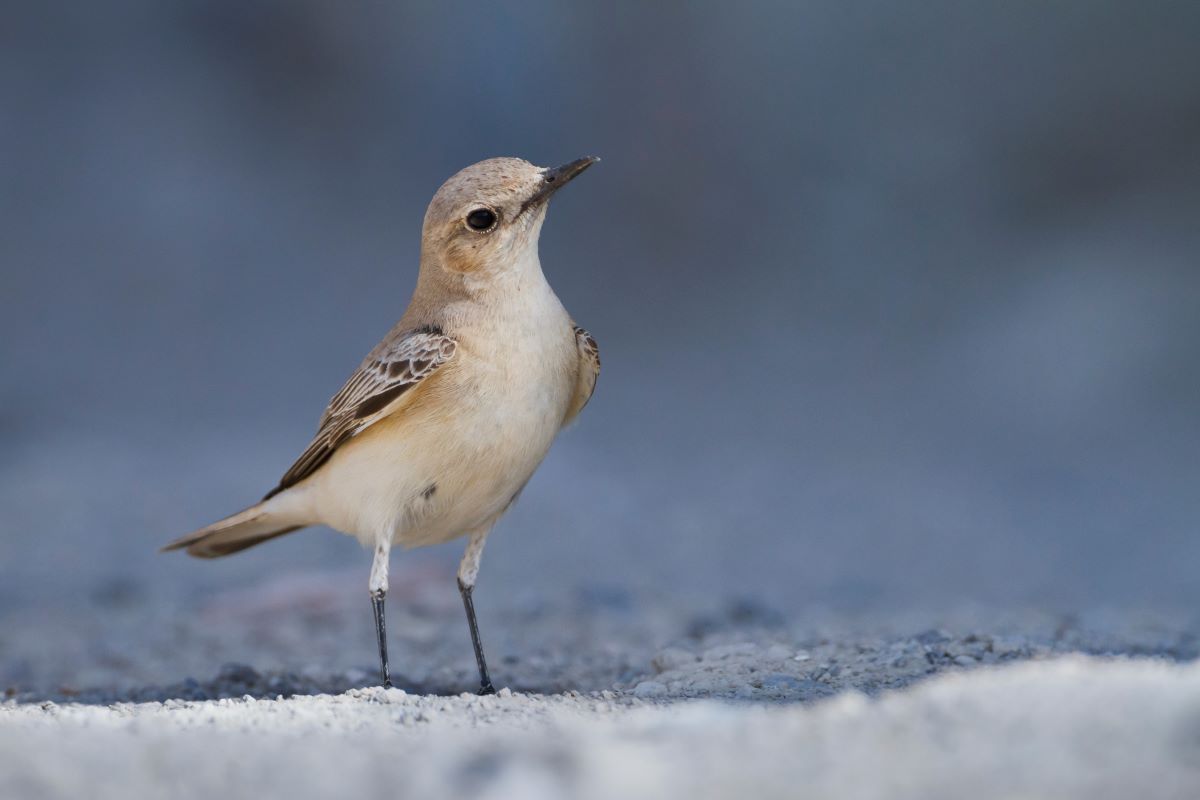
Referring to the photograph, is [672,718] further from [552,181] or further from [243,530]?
[243,530]

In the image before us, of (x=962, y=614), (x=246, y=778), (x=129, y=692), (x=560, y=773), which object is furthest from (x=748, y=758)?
(x=962, y=614)

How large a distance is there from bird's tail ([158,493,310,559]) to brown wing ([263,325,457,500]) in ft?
0.73

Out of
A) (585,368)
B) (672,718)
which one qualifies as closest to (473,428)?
(585,368)

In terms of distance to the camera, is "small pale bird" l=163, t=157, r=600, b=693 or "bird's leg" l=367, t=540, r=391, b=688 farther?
"bird's leg" l=367, t=540, r=391, b=688

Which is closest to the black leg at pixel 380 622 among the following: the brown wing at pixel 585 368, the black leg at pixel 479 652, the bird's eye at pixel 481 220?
the black leg at pixel 479 652

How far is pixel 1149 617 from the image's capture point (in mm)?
7918

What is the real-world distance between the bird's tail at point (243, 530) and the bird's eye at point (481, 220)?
1.72m

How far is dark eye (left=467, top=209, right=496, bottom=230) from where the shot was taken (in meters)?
6.04

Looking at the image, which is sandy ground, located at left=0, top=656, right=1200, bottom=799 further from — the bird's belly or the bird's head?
the bird's head

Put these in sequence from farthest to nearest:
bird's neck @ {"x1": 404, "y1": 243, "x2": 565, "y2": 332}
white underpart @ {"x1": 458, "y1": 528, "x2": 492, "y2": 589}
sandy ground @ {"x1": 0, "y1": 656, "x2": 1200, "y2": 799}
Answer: white underpart @ {"x1": 458, "y1": 528, "x2": 492, "y2": 589} → bird's neck @ {"x1": 404, "y1": 243, "x2": 565, "y2": 332} → sandy ground @ {"x1": 0, "y1": 656, "x2": 1200, "y2": 799}

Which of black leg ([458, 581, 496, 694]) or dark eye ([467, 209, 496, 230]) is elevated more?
dark eye ([467, 209, 496, 230])

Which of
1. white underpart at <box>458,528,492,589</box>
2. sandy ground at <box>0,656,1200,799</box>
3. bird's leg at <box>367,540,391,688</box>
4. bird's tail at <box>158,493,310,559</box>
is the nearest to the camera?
sandy ground at <box>0,656,1200,799</box>

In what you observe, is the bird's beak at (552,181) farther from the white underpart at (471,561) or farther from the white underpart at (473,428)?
the white underpart at (471,561)

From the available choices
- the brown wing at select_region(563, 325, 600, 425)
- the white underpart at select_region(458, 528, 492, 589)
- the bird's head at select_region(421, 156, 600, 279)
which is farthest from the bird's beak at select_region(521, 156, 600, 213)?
the white underpart at select_region(458, 528, 492, 589)
